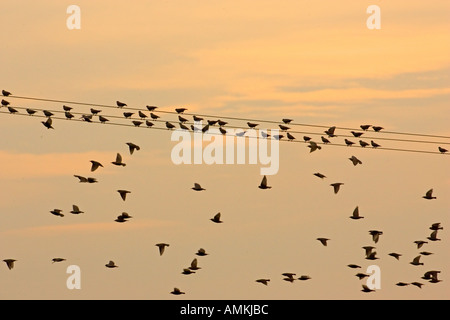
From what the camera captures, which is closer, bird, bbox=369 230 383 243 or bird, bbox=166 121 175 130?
bird, bbox=166 121 175 130

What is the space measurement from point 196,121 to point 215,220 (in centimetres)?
677

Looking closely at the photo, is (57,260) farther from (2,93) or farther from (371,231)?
(371,231)

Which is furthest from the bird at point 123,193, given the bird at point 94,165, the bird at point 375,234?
the bird at point 375,234

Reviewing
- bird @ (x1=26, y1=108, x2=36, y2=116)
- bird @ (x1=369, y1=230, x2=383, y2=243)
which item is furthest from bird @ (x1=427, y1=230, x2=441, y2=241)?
bird @ (x1=26, y1=108, x2=36, y2=116)

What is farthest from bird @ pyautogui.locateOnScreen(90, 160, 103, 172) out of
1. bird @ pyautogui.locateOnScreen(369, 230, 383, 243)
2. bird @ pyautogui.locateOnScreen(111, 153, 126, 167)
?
bird @ pyautogui.locateOnScreen(369, 230, 383, 243)

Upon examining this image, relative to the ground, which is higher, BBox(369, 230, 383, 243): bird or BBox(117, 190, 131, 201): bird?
BBox(117, 190, 131, 201): bird

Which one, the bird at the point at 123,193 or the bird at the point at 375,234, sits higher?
the bird at the point at 123,193

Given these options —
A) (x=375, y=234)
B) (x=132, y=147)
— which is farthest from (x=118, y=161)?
(x=375, y=234)

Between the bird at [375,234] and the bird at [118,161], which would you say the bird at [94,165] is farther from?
the bird at [375,234]

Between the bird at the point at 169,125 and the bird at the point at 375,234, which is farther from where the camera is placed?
the bird at the point at 375,234

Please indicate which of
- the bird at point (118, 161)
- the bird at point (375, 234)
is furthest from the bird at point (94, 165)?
the bird at point (375, 234)

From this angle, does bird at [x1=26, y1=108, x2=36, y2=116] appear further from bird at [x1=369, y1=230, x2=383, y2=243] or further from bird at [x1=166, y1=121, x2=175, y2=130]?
bird at [x1=369, y1=230, x2=383, y2=243]
